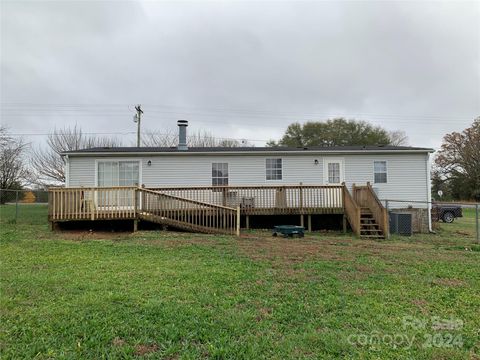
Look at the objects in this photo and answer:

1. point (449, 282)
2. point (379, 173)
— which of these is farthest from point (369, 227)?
point (449, 282)

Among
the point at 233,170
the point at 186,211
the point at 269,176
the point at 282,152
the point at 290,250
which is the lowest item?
the point at 290,250

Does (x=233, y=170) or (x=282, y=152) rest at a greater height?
(x=282, y=152)

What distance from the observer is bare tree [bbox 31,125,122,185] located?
87.1 feet

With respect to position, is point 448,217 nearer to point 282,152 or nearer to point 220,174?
point 282,152

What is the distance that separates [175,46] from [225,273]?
13279mm

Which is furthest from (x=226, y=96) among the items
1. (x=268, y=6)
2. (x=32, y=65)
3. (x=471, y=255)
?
(x=471, y=255)

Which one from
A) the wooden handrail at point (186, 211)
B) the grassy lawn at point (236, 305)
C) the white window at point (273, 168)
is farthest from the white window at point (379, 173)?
the grassy lawn at point (236, 305)

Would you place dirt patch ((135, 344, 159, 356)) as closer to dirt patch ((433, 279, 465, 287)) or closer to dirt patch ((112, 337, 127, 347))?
dirt patch ((112, 337, 127, 347))

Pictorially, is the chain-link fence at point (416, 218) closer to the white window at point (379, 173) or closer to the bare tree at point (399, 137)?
the white window at point (379, 173)

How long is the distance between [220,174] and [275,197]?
279 centimetres

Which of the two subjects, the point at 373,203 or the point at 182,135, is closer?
the point at 373,203

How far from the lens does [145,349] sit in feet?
9.11

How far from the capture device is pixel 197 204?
10.9m

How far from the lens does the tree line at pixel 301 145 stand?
2788cm
